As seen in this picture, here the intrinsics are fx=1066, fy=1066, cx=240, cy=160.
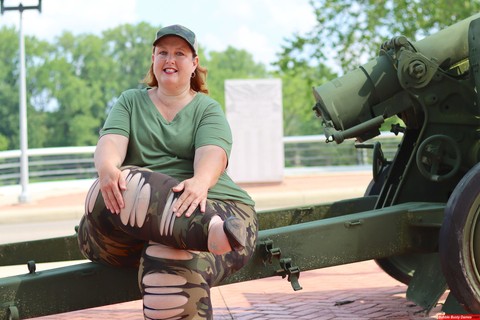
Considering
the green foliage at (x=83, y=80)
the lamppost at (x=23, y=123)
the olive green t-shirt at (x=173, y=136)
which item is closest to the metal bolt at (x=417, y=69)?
the olive green t-shirt at (x=173, y=136)

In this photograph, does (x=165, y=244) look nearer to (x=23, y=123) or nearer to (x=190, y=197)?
(x=190, y=197)

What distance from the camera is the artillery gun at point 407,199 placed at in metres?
5.16

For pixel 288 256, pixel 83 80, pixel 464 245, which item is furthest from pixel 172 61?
pixel 83 80

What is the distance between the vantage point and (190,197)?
415cm

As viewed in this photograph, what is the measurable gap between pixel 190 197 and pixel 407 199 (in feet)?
7.34

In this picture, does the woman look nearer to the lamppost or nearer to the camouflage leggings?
the camouflage leggings

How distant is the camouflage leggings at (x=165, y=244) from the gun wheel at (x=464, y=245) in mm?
1329

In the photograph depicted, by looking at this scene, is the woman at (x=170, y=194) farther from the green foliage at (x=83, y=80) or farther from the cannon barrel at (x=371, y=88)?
the green foliage at (x=83, y=80)

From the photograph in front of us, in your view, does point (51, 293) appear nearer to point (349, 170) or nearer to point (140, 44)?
point (349, 170)

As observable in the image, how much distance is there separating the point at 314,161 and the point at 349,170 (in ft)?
6.10

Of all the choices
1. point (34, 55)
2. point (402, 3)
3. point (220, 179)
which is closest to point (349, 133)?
point (220, 179)

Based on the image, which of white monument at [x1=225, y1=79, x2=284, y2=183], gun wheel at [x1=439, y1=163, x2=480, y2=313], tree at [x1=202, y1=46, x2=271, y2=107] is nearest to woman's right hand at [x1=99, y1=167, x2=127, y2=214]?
gun wheel at [x1=439, y1=163, x2=480, y2=313]

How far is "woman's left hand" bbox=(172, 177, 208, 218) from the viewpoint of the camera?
162 inches

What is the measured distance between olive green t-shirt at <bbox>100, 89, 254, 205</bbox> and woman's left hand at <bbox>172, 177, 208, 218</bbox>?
8.4 inches
